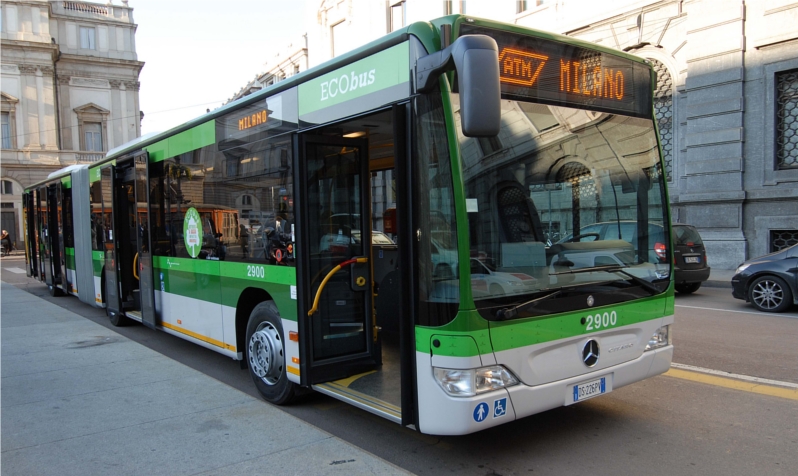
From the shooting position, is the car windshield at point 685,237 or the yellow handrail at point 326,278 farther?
the car windshield at point 685,237

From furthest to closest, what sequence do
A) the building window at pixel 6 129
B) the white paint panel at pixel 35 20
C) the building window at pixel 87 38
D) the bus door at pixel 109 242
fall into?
the building window at pixel 87 38
the white paint panel at pixel 35 20
the building window at pixel 6 129
the bus door at pixel 109 242

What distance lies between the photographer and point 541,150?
4.11m

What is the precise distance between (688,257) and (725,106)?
6469 mm

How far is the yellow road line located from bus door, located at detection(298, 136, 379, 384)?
330 cm

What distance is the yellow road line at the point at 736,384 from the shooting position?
5.54m

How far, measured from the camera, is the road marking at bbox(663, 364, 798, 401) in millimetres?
5555

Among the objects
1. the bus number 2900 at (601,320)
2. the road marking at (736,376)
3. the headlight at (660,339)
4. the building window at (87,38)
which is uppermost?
the building window at (87,38)

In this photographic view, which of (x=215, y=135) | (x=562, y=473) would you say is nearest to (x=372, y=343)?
(x=562, y=473)

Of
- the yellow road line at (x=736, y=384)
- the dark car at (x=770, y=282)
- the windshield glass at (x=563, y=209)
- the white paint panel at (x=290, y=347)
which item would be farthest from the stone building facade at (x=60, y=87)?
the windshield glass at (x=563, y=209)

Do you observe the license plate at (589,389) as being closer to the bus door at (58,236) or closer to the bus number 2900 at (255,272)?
the bus number 2900 at (255,272)

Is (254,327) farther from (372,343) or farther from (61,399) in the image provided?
(61,399)

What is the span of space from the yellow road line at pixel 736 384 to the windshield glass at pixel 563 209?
5.95 feet

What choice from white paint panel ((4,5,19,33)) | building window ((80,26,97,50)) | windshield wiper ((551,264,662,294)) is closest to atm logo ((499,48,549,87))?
windshield wiper ((551,264,662,294))

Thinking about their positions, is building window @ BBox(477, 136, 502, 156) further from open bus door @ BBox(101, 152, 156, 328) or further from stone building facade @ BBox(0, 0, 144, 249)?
stone building facade @ BBox(0, 0, 144, 249)
